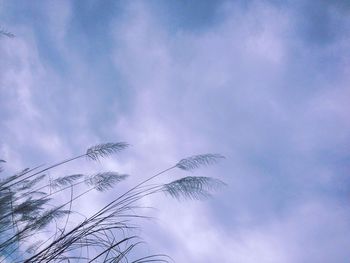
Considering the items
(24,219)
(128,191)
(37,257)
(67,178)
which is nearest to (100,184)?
(67,178)

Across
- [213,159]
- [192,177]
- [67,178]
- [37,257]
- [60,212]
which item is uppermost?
[67,178]

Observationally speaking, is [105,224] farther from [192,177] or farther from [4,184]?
[4,184]

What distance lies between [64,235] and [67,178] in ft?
5.08

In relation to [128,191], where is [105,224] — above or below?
below

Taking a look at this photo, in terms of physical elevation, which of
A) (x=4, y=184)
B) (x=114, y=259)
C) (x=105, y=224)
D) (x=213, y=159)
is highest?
(x=4, y=184)

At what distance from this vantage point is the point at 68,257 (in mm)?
1553

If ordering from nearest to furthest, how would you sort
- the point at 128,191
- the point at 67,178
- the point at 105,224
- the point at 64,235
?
the point at 64,235 < the point at 105,224 < the point at 128,191 < the point at 67,178

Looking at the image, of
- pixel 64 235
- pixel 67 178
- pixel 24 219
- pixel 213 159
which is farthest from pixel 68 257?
pixel 67 178

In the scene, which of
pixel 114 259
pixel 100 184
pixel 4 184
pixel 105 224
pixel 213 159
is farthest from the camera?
pixel 100 184

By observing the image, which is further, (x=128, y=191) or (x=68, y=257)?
(x=128, y=191)

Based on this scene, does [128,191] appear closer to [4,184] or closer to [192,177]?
[192,177]

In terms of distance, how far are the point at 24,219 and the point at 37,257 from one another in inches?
35.6

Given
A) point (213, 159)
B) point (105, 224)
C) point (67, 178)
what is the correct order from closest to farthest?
point (105, 224), point (213, 159), point (67, 178)

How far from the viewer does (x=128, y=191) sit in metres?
1.91
